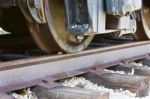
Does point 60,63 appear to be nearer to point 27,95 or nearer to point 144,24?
point 27,95

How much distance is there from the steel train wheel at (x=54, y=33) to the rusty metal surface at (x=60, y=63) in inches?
4.0

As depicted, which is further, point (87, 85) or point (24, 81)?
point (87, 85)

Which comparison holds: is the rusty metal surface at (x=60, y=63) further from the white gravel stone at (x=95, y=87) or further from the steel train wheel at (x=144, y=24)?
the steel train wheel at (x=144, y=24)

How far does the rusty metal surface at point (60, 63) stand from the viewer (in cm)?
344

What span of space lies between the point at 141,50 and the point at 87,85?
168 centimetres

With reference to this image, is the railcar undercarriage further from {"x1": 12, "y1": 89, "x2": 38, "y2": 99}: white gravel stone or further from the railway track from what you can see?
{"x1": 12, "y1": 89, "x2": 38, "y2": 99}: white gravel stone

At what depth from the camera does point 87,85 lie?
4.01 metres

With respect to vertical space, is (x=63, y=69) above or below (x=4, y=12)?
below

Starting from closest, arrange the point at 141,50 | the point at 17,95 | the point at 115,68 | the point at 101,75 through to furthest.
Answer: the point at 17,95
the point at 101,75
the point at 115,68
the point at 141,50

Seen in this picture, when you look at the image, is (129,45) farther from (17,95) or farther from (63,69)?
(17,95)

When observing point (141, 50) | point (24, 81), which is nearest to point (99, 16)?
point (24, 81)

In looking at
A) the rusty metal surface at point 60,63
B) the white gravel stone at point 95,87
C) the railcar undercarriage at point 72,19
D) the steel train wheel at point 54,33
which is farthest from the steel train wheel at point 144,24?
the white gravel stone at point 95,87

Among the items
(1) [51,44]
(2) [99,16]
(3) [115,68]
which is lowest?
(3) [115,68]

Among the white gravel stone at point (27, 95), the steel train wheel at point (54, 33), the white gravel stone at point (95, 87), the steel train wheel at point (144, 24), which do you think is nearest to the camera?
the white gravel stone at point (27, 95)
